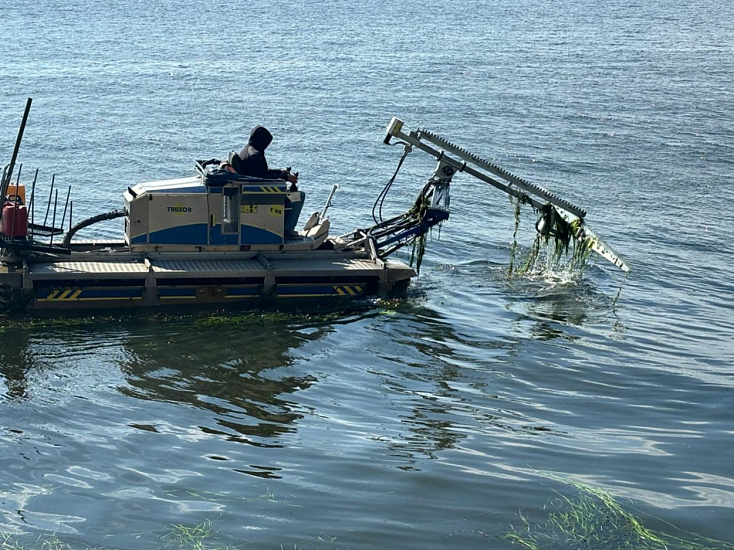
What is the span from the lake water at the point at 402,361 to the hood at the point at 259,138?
8.30ft

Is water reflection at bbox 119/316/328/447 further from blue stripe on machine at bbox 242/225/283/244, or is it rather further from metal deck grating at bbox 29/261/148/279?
blue stripe on machine at bbox 242/225/283/244

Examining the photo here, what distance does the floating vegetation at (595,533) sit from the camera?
8.09 metres

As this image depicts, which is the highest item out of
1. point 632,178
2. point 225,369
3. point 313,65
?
point 313,65

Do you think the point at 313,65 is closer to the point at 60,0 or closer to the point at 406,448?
the point at 60,0

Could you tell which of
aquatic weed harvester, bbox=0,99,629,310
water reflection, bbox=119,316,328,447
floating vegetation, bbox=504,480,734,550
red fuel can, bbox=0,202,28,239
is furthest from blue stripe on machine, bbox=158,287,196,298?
floating vegetation, bbox=504,480,734,550

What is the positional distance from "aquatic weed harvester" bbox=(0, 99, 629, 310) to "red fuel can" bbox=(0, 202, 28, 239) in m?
0.01

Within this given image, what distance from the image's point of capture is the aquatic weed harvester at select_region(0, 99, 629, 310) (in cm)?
1427

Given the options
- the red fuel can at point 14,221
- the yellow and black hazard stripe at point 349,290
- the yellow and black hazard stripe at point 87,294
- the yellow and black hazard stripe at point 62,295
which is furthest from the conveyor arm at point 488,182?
the red fuel can at point 14,221

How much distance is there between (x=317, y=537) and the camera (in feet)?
26.6

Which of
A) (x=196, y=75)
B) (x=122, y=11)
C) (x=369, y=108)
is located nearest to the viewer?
(x=369, y=108)

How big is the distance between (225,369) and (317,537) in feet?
16.8

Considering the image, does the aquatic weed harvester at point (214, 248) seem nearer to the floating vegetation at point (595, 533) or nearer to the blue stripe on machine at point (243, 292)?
the blue stripe on machine at point (243, 292)

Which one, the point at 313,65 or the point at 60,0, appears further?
the point at 60,0

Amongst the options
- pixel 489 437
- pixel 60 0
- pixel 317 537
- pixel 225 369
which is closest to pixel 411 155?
pixel 225 369
